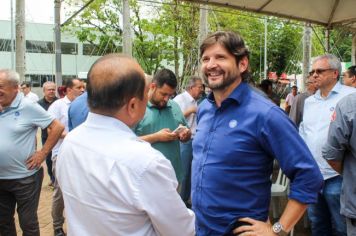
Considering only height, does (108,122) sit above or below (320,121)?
above

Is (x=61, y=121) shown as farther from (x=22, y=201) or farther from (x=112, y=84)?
(x=112, y=84)

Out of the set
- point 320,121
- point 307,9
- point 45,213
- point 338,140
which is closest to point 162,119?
point 320,121

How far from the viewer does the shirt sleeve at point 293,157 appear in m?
1.87

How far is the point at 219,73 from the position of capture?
6.98ft

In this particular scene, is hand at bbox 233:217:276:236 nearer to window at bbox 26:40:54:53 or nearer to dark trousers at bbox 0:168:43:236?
dark trousers at bbox 0:168:43:236

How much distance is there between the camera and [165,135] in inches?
148

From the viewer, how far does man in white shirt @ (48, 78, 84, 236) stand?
190 inches

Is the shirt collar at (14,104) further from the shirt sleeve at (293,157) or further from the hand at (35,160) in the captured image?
the shirt sleeve at (293,157)

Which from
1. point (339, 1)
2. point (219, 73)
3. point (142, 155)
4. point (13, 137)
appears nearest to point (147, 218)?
point (142, 155)

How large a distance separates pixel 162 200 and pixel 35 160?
2.63m

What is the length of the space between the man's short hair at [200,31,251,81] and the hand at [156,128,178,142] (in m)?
1.66

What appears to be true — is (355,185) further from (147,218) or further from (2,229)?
(2,229)

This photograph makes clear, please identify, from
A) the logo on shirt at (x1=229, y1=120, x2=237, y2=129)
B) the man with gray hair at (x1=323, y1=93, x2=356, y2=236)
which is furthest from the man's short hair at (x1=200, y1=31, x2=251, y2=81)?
the man with gray hair at (x1=323, y1=93, x2=356, y2=236)

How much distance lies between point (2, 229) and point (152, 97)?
1946mm
